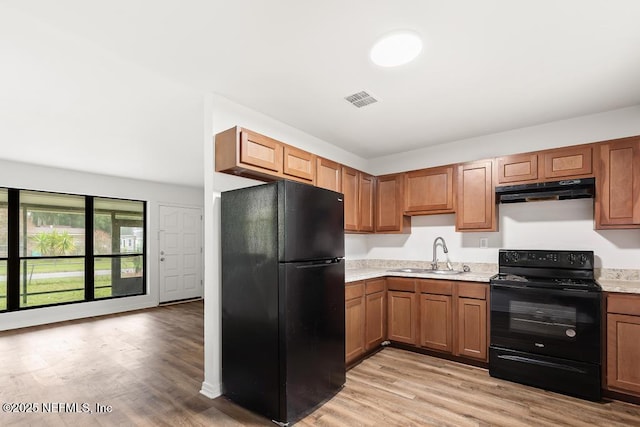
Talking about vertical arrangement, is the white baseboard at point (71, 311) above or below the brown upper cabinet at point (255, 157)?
below

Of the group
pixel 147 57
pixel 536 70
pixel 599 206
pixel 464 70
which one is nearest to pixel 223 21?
pixel 147 57

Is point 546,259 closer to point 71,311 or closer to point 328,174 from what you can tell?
point 328,174

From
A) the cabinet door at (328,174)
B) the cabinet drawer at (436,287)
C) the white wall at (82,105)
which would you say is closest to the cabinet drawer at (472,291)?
the cabinet drawer at (436,287)

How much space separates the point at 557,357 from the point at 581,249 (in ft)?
3.63

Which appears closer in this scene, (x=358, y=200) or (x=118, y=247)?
(x=358, y=200)

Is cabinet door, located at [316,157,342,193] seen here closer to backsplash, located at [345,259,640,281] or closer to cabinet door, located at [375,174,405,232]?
cabinet door, located at [375,174,405,232]

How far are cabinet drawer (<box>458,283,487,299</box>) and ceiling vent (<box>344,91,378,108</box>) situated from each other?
201cm

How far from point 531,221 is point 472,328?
4.29ft

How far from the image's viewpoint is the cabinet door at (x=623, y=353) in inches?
93.4

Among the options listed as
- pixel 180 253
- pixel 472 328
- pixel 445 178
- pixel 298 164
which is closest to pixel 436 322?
pixel 472 328

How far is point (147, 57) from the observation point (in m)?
2.10

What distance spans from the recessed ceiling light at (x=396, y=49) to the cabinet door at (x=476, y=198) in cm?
180

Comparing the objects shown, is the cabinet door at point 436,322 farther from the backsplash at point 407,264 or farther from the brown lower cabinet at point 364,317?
the backsplash at point 407,264

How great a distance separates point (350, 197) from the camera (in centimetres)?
376
